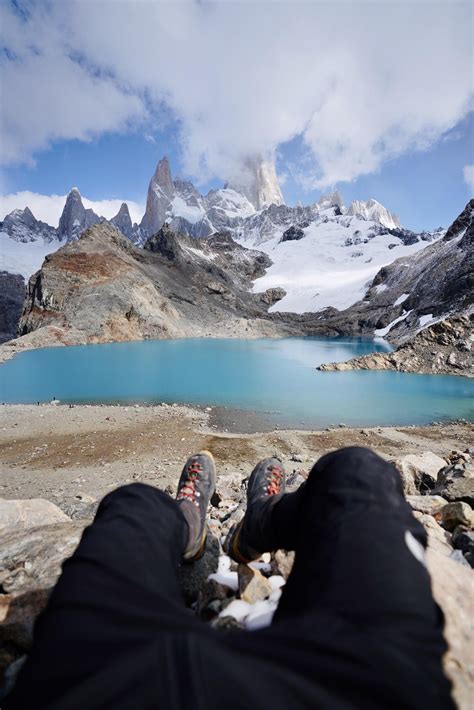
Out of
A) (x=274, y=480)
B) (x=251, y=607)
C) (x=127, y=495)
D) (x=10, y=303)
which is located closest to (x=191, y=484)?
(x=274, y=480)

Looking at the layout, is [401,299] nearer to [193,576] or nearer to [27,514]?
[27,514]

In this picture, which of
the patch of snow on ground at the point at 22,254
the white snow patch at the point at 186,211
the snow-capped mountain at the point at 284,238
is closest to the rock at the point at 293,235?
the snow-capped mountain at the point at 284,238

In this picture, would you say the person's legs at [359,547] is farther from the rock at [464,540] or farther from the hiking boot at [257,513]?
the rock at [464,540]

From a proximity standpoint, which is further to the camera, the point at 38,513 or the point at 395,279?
the point at 395,279

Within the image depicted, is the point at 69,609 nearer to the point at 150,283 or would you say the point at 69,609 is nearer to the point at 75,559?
the point at 75,559

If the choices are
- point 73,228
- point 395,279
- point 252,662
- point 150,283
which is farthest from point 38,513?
point 73,228

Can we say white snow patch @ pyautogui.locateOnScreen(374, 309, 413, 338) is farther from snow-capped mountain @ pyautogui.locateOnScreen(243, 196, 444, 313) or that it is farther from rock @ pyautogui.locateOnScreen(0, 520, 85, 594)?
rock @ pyautogui.locateOnScreen(0, 520, 85, 594)

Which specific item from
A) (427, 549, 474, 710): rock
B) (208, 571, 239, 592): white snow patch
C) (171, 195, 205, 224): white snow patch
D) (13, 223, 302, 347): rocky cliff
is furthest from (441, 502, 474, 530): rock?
(171, 195, 205, 224): white snow patch
